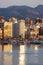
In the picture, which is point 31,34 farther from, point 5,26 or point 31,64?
point 31,64

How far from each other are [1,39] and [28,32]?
18.5 feet

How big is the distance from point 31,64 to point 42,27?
39970mm

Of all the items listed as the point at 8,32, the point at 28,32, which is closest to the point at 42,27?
the point at 28,32

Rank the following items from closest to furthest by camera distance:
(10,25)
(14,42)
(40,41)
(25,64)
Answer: (25,64), (14,42), (40,41), (10,25)

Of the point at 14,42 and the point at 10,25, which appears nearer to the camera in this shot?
the point at 14,42

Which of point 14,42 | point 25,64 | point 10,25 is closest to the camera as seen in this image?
point 25,64

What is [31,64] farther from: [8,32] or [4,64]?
[8,32]

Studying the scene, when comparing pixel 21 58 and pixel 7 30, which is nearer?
pixel 21 58

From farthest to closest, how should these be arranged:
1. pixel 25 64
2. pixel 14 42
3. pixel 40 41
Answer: pixel 40 41, pixel 14 42, pixel 25 64

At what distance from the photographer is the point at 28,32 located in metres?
52.6

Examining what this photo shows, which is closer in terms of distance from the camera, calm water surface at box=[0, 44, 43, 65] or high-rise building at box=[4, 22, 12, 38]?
calm water surface at box=[0, 44, 43, 65]

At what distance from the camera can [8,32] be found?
50.2m

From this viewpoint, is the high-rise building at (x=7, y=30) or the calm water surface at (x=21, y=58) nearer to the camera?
the calm water surface at (x=21, y=58)

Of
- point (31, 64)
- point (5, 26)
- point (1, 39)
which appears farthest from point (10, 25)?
point (31, 64)
